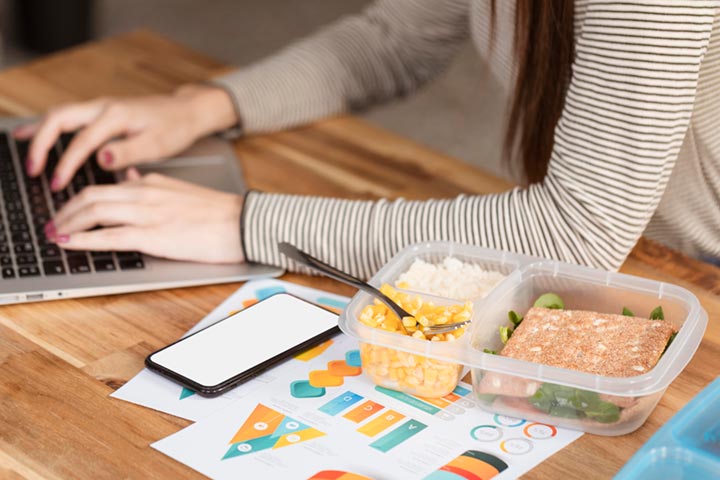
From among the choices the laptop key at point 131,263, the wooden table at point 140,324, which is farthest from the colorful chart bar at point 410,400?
the laptop key at point 131,263

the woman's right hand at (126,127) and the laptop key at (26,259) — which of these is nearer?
the laptop key at (26,259)

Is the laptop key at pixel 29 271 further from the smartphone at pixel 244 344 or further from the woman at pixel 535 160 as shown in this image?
the smartphone at pixel 244 344

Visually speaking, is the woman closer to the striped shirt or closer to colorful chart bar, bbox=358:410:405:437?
the striped shirt

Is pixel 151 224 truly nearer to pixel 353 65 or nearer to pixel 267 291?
pixel 267 291

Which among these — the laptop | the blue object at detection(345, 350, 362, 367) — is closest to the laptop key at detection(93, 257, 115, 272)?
the laptop

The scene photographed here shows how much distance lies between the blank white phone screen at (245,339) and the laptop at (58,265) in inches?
3.8

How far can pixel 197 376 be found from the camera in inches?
32.4

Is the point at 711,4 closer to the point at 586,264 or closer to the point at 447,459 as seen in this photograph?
the point at 586,264

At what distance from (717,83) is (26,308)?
2.51ft

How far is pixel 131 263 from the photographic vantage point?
3.33 ft

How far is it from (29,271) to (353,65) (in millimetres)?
617

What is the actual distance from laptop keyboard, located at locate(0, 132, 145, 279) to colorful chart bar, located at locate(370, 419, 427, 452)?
1.23ft

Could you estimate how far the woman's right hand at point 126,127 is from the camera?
1.18m

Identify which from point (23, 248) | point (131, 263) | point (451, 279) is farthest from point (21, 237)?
point (451, 279)
